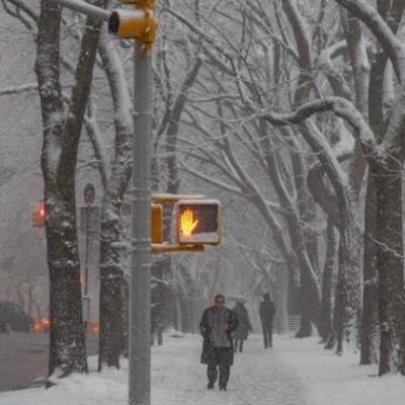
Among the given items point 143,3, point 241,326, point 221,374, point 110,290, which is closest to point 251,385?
point 221,374

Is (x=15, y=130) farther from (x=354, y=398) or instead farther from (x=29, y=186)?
(x=354, y=398)

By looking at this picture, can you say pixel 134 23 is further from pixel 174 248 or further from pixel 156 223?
pixel 174 248

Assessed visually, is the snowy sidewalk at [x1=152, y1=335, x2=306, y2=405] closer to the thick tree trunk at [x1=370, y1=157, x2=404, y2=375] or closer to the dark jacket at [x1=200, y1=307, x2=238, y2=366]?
the dark jacket at [x1=200, y1=307, x2=238, y2=366]

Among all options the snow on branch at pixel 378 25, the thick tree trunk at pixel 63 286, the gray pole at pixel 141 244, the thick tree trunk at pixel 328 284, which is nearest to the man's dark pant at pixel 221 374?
the thick tree trunk at pixel 63 286

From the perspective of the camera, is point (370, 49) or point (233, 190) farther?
point (233, 190)

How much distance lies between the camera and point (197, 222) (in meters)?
10.1

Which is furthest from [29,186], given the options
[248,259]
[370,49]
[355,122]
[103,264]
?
[355,122]

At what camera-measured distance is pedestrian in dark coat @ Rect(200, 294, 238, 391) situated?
787 inches

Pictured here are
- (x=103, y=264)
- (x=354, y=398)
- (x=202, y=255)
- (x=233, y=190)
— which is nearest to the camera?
(x=354, y=398)

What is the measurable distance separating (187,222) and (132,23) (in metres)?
1.73

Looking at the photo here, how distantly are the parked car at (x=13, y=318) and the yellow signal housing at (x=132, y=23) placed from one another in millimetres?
40570

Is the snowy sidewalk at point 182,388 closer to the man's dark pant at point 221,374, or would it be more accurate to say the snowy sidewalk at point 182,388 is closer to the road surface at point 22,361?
the man's dark pant at point 221,374

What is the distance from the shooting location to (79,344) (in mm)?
18188

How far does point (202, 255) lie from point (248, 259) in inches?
241
